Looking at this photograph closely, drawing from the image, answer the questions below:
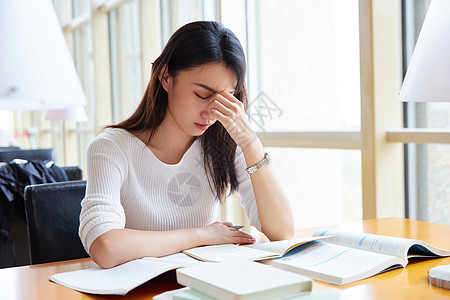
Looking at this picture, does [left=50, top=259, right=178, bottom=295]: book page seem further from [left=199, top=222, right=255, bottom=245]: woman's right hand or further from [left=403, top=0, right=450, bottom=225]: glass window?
[left=403, top=0, right=450, bottom=225]: glass window

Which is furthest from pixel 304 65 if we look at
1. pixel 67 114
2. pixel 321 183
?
pixel 67 114

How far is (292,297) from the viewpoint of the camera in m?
0.86

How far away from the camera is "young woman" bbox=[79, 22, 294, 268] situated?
1.44 meters

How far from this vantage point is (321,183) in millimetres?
2805

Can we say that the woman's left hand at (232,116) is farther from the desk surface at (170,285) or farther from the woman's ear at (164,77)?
the desk surface at (170,285)

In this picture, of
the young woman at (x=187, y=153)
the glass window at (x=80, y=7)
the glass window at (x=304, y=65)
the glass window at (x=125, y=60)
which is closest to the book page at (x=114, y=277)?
the young woman at (x=187, y=153)

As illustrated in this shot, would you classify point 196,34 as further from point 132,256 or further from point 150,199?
point 132,256

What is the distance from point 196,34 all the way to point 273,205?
52 centimetres

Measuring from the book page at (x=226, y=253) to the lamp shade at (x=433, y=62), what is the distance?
44 centimetres

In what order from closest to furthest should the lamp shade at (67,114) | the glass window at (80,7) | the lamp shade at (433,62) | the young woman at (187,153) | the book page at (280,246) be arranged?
the lamp shade at (433,62) → the book page at (280,246) → the young woman at (187,153) → the lamp shade at (67,114) → the glass window at (80,7)

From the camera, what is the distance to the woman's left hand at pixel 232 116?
1.46 meters

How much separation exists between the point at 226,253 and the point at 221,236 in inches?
4.9

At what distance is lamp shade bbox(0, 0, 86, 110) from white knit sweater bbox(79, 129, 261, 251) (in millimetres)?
179

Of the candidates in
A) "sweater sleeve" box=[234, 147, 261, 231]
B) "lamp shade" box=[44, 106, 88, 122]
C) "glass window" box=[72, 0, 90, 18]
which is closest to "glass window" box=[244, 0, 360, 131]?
"sweater sleeve" box=[234, 147, 261, 231]
